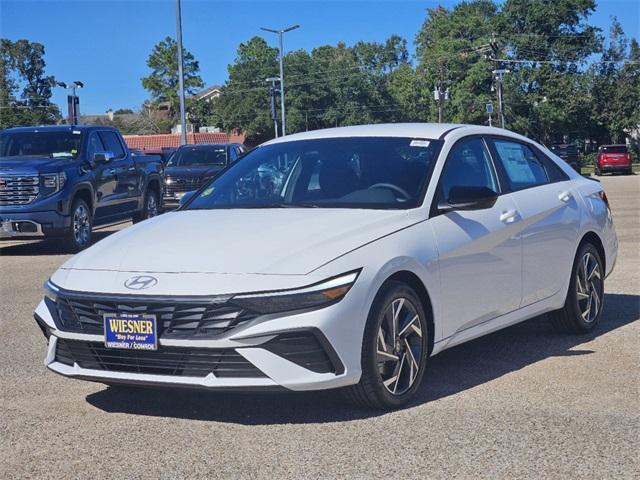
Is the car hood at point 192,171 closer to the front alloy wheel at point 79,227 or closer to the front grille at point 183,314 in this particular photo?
the front alloy wheel at point 79,227

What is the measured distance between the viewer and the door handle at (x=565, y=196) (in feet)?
23.2

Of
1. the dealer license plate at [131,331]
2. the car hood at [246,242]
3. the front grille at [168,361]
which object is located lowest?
the front grille at [168,361]

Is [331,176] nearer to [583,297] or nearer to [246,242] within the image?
[246,242]

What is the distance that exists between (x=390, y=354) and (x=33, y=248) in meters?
11.8

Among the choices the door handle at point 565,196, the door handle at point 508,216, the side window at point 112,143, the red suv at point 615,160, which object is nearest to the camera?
the door handle at point 508,216

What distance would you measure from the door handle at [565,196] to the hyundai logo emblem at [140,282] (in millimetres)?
3484

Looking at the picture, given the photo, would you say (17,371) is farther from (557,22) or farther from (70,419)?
(557,22)

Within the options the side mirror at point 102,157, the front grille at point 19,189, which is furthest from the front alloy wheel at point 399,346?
the side mirror at point 102,157

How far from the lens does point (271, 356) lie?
4637mm

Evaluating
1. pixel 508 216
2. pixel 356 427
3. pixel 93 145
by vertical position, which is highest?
pixel 93 145

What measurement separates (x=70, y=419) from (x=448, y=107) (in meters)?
82.3

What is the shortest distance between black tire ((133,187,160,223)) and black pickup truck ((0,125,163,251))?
0.06m

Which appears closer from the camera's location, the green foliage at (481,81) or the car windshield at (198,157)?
the car windshield at (198,157)

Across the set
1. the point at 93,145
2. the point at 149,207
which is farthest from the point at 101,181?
the point at 149,207
